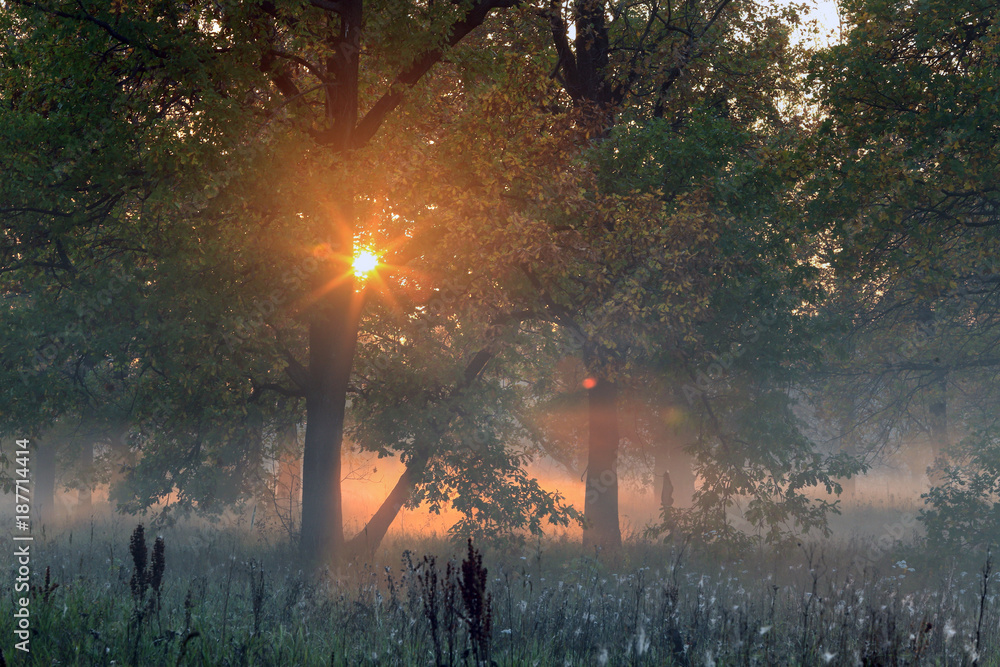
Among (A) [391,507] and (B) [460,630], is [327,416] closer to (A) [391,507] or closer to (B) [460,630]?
(A) [391,507]

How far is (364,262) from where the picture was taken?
14.1 metres

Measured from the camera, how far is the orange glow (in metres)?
13.7

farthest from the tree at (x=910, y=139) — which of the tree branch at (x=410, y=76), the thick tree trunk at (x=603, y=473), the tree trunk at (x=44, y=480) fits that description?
the tree trunk at (x=44, y=480)

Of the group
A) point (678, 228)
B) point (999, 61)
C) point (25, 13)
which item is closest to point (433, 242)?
point (678, 228)

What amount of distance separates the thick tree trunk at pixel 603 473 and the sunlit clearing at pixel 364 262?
6595mm

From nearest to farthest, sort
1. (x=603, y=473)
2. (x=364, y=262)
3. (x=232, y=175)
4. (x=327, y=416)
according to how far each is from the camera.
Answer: (x=232, y=175)
(x=327, y=416)
(x=364, y=262)
(x=603, y=473)

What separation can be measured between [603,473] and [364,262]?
8.01 metres

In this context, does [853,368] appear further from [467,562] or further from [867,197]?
[467,562]

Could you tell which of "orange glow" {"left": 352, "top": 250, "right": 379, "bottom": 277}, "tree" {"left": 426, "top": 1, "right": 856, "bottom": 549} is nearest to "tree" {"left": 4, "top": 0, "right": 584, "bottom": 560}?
"orange glow" {"left": 352, "top": 250, "right": 379, "bottom": 277}

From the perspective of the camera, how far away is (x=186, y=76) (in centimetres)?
1009

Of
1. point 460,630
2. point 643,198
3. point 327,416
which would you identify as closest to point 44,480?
point 327,416

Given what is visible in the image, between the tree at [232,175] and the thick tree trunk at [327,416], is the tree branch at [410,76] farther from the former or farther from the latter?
the thick tree trunk at [327,416]

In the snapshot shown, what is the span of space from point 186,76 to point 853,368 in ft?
61.2

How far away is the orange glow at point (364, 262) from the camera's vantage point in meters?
13.7
